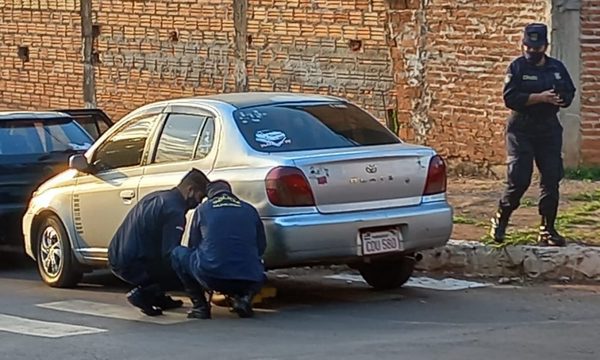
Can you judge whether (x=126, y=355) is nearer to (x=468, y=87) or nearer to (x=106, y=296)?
(x=106, y=296)

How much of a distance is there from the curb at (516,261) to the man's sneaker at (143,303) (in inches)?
119

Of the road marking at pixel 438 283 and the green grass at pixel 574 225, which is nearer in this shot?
the road marking at pixel 438 283

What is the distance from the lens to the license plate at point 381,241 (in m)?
10.3

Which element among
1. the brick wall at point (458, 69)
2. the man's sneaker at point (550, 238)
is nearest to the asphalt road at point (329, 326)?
the man's sneaker at point (550, 238)

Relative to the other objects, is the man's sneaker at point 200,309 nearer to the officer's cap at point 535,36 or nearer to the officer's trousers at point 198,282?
the officer's trousers at point 198,282

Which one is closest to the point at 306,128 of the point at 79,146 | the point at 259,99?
the point at 259,99

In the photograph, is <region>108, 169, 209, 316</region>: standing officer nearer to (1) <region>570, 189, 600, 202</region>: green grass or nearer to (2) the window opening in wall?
(1) <region>570, 189, 600, 202</region>: green grass

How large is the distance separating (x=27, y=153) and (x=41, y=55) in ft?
36.5

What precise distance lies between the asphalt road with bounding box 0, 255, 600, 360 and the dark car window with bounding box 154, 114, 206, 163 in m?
1.25

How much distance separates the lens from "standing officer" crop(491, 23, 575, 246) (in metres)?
11.7

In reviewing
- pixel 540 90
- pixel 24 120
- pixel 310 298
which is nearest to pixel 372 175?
pixel 310 298

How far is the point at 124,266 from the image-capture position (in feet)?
34.3

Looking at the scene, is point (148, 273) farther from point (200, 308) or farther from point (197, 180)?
point (197, 180)

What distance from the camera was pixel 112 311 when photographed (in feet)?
34.8
